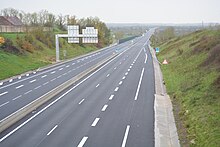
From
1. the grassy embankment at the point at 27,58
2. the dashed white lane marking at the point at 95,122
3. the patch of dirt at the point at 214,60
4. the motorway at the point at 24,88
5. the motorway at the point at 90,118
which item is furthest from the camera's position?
the grassy embankment at the point at 27,58

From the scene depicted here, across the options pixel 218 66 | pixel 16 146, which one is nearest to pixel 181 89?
pixel 218 66

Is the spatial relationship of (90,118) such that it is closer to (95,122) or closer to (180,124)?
(95,122)

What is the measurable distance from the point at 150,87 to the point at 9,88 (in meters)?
16.2

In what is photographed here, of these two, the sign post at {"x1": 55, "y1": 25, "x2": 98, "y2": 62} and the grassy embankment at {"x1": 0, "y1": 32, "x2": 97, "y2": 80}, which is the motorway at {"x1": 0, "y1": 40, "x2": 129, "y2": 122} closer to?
the grassy embankment at {"x1": 0, "y1": 32, "x2": 97, "y2": 80}

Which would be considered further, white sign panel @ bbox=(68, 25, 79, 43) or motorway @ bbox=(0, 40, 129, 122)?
Result: white sign panel @ bbox=(68, 25, 79, 43)

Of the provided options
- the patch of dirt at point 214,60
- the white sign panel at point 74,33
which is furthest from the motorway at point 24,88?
the patch of dirt at point 214,60

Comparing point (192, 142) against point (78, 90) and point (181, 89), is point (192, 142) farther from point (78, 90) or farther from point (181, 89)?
point (78, 90)

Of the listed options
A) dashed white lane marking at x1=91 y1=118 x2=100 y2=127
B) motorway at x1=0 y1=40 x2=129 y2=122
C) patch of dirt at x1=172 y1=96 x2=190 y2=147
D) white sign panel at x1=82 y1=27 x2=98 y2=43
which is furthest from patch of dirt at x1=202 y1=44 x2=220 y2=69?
white sign panel at x1=82 y1=27 x2=98 y2=43

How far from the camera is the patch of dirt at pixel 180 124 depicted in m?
17.5

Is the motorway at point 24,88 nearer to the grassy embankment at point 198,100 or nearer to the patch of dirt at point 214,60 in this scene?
the grassy embankment at point 198,100

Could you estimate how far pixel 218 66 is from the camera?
31391 mm

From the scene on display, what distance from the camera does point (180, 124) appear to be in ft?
68.4

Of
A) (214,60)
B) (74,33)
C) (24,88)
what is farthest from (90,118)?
(74,33)

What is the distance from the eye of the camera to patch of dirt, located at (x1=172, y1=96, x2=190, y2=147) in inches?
690
